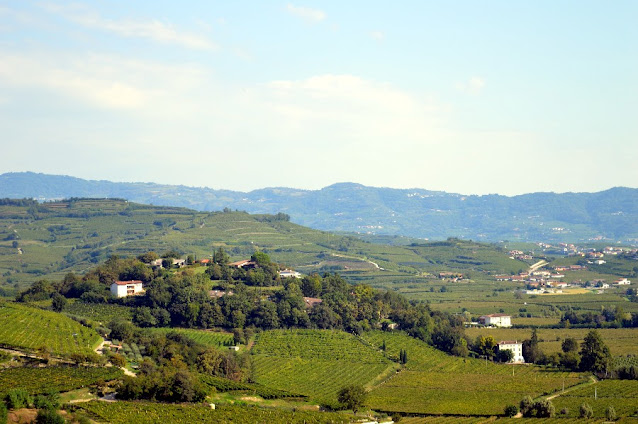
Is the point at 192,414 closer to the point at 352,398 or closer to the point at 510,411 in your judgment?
the point at 352,398

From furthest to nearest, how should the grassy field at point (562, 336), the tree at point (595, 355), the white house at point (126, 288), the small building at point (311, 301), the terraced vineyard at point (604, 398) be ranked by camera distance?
the small building at point (311, 301) < the white house at point (126, 288) < the grassy field at point (562, 336) < the tree at point (595, 355) < the terraced vineyard at point (604, 398)

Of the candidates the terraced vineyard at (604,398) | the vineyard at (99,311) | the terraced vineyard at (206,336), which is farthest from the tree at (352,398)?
the vineyard at (99,311)

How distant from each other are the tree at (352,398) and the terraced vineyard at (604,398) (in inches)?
590

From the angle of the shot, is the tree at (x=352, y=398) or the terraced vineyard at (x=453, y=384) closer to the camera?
the tree at (x=352, y=398)

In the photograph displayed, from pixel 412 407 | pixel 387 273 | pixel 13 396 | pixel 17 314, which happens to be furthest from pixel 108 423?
pixel 387 273

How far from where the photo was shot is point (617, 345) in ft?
297

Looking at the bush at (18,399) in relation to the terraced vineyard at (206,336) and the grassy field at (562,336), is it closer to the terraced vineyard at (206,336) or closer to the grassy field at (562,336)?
the terraced vineyard at (206,336)

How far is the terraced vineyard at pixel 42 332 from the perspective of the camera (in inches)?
2557

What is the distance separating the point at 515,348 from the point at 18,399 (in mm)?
55259

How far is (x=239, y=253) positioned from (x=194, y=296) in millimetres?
94534

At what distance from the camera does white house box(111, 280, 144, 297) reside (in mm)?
92938

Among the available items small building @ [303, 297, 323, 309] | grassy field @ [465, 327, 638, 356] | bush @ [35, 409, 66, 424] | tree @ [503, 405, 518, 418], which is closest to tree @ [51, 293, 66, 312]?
small building @ [303, 297, 323, 309]

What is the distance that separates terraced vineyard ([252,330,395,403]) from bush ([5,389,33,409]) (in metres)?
23.5

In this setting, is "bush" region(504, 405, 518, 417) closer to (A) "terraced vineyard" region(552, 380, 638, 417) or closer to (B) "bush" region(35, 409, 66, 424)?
(A) "terraced vineyard" region(552, 380, 638, 417)
